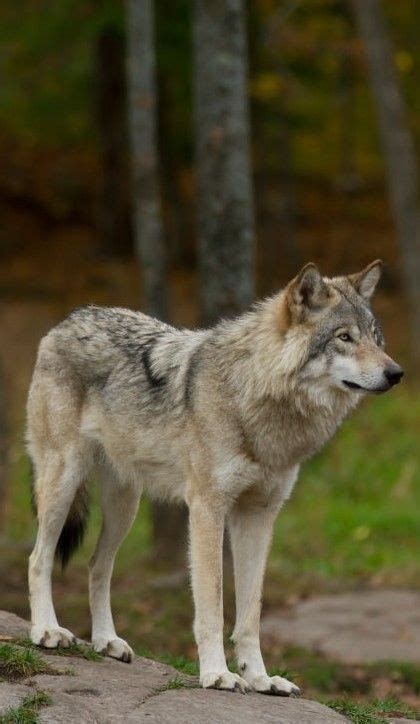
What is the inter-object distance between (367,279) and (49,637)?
2.37m

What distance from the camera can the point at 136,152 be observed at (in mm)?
10438

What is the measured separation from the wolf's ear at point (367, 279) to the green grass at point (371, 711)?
1.95m

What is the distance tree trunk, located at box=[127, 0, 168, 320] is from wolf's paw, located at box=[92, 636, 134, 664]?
4539 mm

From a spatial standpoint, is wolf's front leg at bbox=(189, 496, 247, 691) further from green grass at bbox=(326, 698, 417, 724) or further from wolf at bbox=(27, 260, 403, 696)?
green grass at bbox=(326, 698, 417, 724)

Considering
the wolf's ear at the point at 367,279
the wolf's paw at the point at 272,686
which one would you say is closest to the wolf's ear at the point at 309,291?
the wolf's ear at the point at 367,279

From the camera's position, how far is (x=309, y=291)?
564cm

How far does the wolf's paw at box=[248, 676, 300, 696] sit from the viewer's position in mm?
5730

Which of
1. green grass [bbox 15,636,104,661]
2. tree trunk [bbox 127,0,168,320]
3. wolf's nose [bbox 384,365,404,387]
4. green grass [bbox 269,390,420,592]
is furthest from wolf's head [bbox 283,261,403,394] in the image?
green grass [bbox 269,390,420,592]

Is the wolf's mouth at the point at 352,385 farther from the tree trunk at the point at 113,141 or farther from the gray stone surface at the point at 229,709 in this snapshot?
the tree trunk at the point at 113,141

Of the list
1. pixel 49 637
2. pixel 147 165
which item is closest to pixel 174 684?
pixel 49 637

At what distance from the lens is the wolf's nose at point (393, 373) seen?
536 cm

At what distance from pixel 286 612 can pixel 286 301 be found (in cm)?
526

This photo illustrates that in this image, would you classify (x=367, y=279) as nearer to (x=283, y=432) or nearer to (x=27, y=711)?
(x=283, y=432)

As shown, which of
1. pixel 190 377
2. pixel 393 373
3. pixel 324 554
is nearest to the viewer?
pixel 393 373
